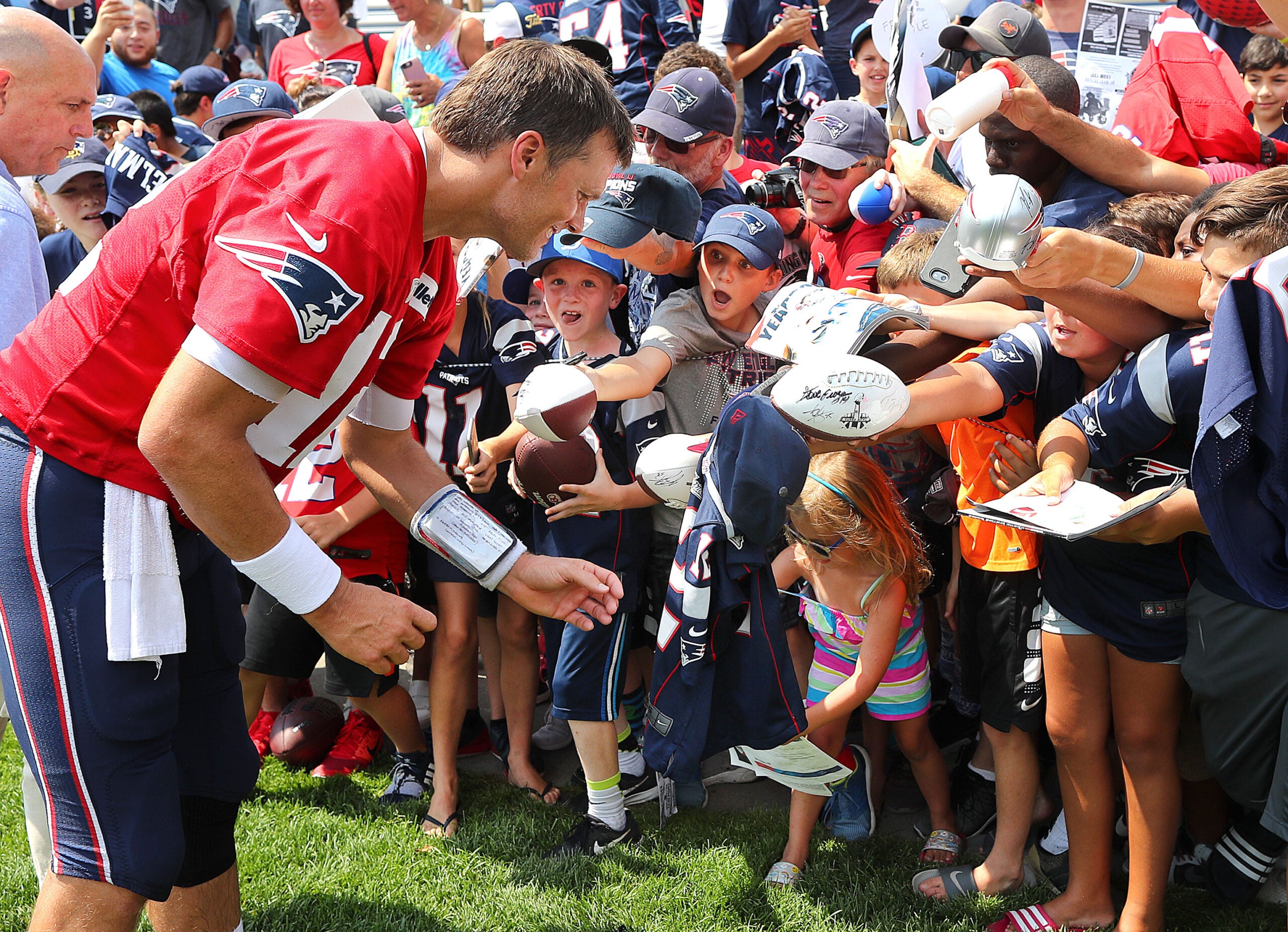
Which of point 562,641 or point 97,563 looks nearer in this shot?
point 97,563

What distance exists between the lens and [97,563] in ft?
6.98

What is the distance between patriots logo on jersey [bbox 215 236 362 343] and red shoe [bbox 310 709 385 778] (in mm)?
2691

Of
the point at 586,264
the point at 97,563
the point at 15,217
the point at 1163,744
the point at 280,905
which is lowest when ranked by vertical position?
the point at 280,905

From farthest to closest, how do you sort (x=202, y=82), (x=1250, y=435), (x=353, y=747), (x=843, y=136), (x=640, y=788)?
(x=202, y=82) → (x=353, y=747) → (x=843, y=136) → (x=640, y=788) → (x=1250, y=435)

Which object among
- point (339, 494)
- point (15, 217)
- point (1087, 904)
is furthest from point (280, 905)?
point (1087, 904)

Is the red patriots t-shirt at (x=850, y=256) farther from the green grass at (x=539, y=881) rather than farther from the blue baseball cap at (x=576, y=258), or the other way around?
the green grass at (x=539, y=881)

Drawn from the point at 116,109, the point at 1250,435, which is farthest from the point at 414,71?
the point at 1250,435

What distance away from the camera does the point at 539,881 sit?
3.44 m

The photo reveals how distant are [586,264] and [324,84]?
3671 millimetres

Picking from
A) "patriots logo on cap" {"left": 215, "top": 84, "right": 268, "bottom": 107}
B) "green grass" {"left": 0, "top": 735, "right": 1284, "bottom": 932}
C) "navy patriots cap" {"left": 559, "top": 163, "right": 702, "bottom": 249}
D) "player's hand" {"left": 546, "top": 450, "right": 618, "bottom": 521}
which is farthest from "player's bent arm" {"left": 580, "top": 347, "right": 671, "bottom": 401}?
"patriots logo on cap" {"left": 215, "top": 84, "right": 268, "bottom": 107}

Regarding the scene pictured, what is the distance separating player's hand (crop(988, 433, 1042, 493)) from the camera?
2.99m

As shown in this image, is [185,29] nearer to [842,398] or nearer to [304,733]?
[304,733]

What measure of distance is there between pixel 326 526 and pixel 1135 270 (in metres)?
2.85

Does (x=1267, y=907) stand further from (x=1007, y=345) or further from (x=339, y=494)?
(x=339, y=494)
